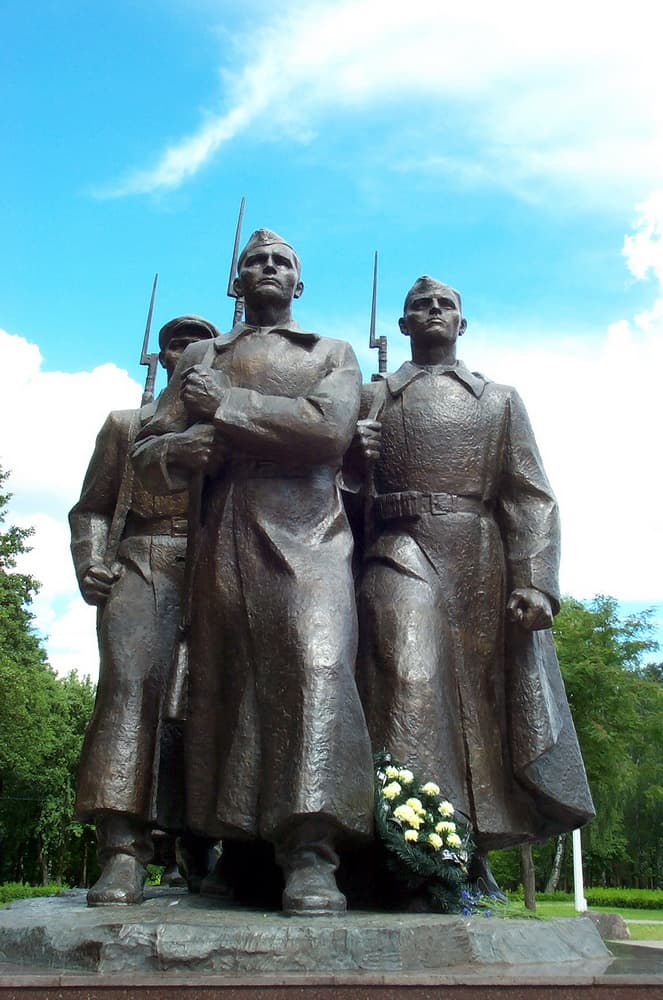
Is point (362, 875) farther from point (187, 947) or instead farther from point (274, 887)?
point (187, 947)

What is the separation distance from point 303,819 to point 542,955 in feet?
3.50

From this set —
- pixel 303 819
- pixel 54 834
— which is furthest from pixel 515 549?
pixel 54 834

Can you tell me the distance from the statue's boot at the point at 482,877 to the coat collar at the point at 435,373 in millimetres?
2440

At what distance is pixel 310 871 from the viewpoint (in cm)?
441

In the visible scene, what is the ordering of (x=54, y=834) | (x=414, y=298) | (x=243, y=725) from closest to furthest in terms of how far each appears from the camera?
(x=243, y=725) → (x=414, y=298) → (x=54, y=834)

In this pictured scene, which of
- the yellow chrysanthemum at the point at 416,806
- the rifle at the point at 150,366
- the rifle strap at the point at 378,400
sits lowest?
the yellow chrysanthemum at the point at 416,806

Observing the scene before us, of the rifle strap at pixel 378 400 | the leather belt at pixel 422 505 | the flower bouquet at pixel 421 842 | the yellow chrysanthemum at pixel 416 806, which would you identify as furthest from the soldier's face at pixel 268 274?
the yellow chrysanthemum at pixel 416 806

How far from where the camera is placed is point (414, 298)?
20.0 feet

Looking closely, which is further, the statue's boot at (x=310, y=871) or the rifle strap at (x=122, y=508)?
the rifle strap at (x=122, y=508)

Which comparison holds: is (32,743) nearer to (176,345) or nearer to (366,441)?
(176,345)

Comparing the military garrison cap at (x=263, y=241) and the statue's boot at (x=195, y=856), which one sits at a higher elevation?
the military garrison cap at (x=263, y=241)

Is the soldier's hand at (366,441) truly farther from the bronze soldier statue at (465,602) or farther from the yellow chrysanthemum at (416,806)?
the yellow chrysanthemum at (416,806)

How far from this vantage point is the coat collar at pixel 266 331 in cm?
546

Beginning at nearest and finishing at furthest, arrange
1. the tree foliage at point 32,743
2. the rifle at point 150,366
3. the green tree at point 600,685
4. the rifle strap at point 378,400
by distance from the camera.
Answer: the rifle strap at point 378,400 → the rifle at point 150,366 → the green tree at point 600,685 → the tree foliage at point 32,743
